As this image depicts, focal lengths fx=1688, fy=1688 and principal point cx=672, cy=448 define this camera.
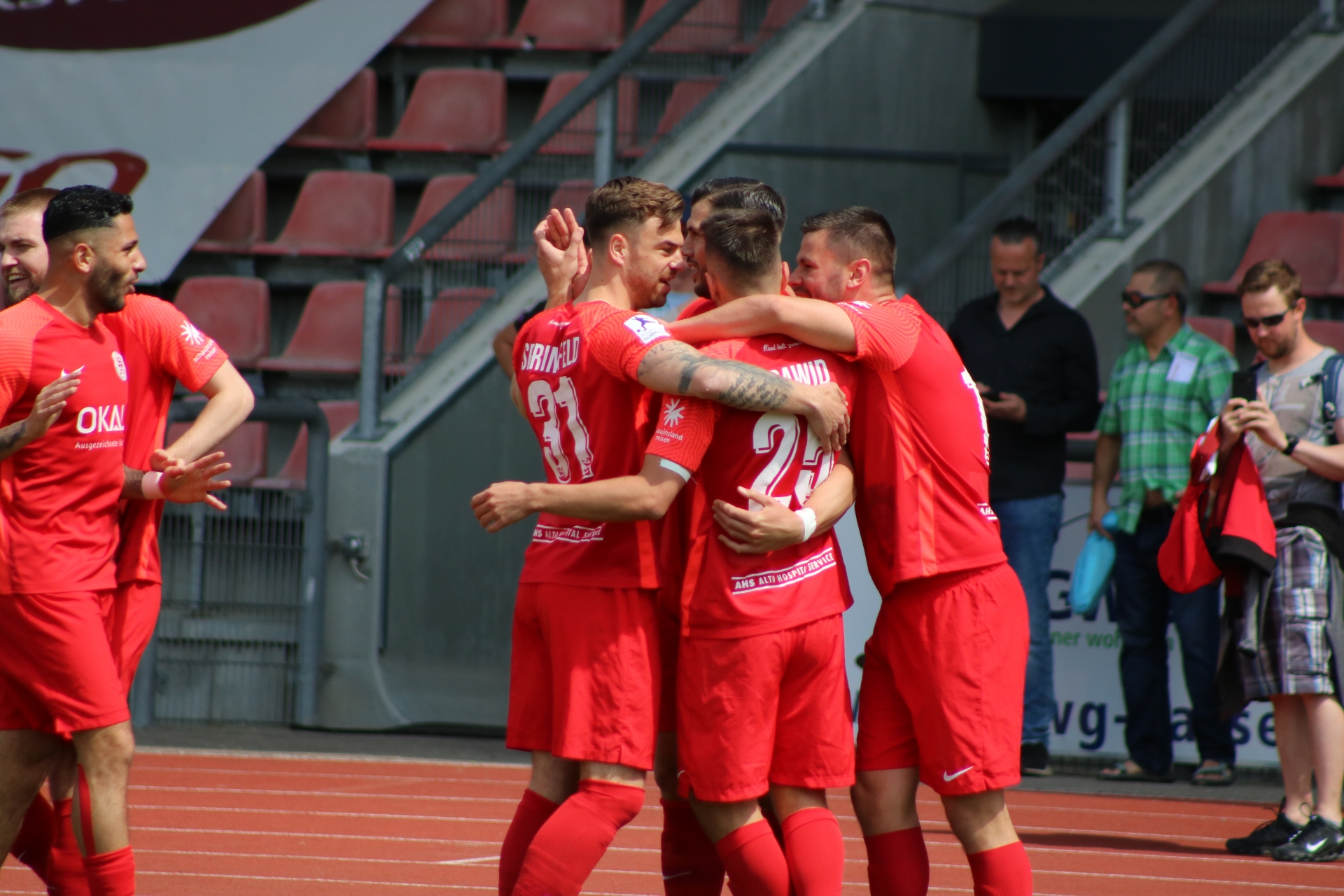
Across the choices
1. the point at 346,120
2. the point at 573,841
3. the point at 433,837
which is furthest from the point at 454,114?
the point at 573,841

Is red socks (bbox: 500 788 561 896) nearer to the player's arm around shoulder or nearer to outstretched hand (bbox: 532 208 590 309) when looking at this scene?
the player's arm around shoulder

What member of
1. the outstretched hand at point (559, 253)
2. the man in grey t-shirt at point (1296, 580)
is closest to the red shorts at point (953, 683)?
the outstretched hand at point (559, 253)

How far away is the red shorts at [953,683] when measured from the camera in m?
4.03

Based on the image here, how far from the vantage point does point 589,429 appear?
4039mm

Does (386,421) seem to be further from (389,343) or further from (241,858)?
(241,858)

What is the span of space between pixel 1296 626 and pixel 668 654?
275cm

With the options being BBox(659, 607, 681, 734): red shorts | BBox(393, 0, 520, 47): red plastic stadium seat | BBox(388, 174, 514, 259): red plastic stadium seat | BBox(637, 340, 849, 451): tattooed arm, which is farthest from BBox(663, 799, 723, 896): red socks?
BBox(393, 0, 520, 47): red plastic stadium seat

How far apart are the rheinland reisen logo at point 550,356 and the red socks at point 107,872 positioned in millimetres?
1629

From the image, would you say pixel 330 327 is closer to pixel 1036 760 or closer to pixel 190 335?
pixel 1036 760

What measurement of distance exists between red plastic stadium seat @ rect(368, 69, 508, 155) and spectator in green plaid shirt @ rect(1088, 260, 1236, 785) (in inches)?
210

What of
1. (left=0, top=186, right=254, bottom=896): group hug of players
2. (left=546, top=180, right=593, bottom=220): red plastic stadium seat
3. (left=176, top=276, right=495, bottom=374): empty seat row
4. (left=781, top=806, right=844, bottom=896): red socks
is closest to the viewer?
(left=781, top=806, right=844, bottom=896): red socks

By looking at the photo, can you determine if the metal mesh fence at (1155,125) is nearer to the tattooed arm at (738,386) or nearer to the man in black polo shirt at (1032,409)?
the man in black polo shirt at (1032,409)

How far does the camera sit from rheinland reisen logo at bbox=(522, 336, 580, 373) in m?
4.01

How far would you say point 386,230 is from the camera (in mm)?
11109
